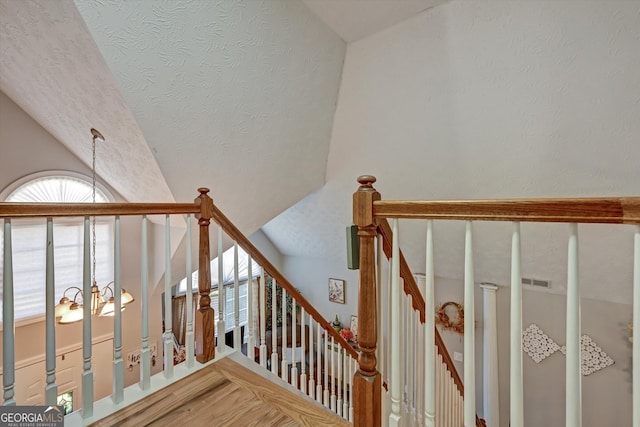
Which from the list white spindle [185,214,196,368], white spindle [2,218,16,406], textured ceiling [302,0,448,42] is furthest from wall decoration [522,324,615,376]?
white spindle [2,218,16,406]

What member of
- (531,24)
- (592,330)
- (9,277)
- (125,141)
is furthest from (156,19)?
(592,330)

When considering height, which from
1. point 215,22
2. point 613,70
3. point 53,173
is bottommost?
point 53,173

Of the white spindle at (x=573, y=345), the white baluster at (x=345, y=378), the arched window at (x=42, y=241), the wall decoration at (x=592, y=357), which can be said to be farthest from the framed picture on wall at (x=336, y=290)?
the white spindle at (x=573, y=345)

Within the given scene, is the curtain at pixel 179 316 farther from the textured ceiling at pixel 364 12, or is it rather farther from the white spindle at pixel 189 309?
the textured ceiling at pixel 364 12

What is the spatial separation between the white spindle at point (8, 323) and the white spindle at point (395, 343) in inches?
50.9

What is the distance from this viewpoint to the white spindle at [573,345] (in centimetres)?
71

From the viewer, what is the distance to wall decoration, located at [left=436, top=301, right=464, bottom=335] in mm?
4219

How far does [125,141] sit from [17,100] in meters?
1.64

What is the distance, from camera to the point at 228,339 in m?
5.54

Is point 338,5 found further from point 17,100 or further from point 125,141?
point 17,100

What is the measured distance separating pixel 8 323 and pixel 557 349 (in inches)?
187

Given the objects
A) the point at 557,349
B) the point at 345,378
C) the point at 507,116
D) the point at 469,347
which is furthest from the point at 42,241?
the point at 557,349

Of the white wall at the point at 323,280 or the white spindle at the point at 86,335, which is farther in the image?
the white wall at the point at 323,280

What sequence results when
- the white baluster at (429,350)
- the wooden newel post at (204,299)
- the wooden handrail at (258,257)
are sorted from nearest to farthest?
the white baluster at (429,350) < the wooden newel post at (204,299) < the wooden handrail at (258,257)
